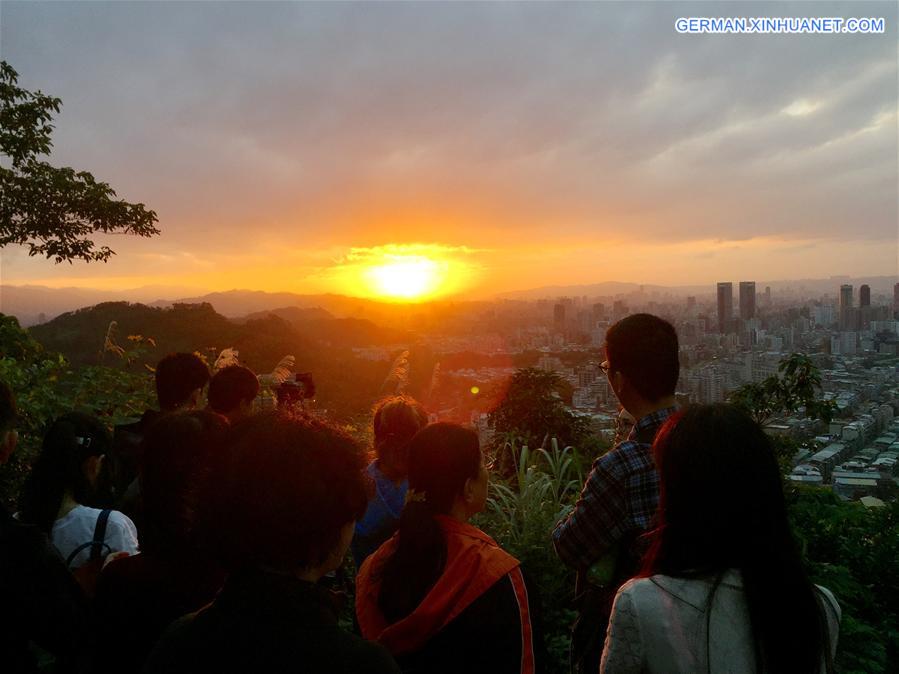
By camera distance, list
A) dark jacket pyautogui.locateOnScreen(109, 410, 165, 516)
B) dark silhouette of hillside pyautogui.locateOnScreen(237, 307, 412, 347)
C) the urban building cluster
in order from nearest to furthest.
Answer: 1. dark jacket pyautogui.locateOnScreen(109, 410, 165, 516)
2. the urban building cluster
3. dark silhouette of hillside pyautogui.locateOnScreen(237, 307, 412, 347)

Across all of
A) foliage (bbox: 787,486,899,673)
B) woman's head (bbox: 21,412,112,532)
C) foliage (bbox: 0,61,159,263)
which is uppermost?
foliage (bbox: 0,61,159,263)

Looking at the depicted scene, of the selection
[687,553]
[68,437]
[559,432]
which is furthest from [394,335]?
[687,553]

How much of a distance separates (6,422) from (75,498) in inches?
16.8

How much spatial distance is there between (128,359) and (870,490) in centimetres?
710

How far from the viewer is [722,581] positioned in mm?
1341

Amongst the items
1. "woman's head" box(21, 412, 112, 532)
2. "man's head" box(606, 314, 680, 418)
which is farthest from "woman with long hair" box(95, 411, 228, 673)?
"man's head" box(606, 314, 680, 418)

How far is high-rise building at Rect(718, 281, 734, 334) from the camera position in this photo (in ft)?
37.5

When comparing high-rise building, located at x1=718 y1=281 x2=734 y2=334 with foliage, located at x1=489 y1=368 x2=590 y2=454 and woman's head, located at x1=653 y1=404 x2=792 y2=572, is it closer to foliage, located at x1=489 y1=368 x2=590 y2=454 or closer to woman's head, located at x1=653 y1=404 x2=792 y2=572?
foliage, located at x1=489 y1=368 x2=590 y2=454

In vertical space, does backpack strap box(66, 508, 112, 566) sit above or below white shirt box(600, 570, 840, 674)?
below

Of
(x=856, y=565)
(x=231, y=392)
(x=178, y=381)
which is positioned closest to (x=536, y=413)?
(x=856, y=565)

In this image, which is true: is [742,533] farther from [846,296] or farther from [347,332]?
[347,332]

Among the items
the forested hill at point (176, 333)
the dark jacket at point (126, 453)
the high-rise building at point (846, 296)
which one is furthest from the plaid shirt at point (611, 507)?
the high-rise building at point (846, 296)

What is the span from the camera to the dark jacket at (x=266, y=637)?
1.03 m

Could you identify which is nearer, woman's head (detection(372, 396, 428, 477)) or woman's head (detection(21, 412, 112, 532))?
woman's head (detection(21, 412, 112, 532))
